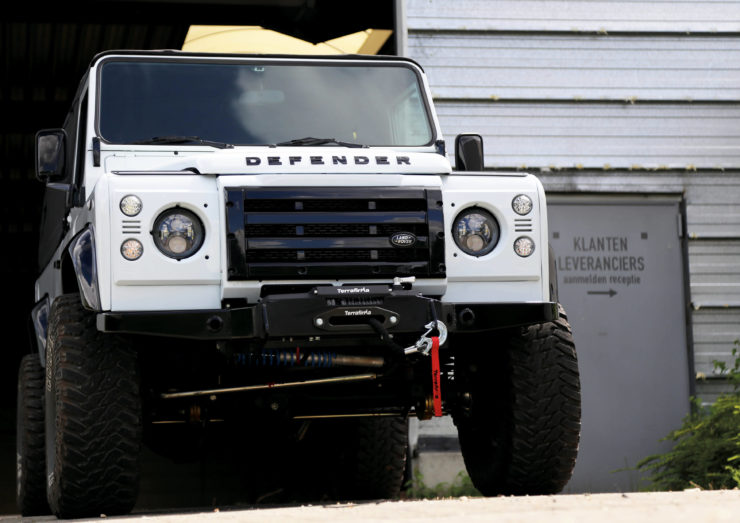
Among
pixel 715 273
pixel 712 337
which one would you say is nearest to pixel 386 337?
pixel 712 337

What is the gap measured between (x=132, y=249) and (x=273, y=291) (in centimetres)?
67

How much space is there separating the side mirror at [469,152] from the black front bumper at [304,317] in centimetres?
156

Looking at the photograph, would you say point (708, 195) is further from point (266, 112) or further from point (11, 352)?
point (11, 352)

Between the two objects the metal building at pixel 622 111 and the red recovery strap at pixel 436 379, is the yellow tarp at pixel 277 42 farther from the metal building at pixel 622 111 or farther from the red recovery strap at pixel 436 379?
the red recovery strap at pixel 436 379

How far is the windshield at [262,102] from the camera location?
6.80 meters

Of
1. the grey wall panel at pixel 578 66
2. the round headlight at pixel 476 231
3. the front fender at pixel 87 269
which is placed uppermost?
the grey wall panel at pixel 578 66

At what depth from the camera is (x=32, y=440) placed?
24.7ft

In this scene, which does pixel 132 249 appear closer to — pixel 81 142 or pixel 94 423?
pixel 94 423

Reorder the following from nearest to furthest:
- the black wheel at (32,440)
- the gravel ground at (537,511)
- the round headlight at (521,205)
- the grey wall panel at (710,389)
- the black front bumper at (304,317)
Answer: the gravel ground at (537,511) → the black front bumper at (304,317) → the round headlight at (521,205) → the black wheel at (32,440) → the grey wall panel at (710,389)

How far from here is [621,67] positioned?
11.1 metres

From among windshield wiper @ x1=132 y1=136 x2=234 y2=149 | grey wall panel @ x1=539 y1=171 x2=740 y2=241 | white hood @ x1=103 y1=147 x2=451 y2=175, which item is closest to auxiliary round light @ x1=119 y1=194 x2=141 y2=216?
white hood @ x1=103 y1=147 x2=451 y2=175

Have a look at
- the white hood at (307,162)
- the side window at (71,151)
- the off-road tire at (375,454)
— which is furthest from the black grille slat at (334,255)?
the off-road tire at (375,454)

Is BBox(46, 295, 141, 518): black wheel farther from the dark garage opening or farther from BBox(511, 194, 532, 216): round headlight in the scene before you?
the dark garage opening

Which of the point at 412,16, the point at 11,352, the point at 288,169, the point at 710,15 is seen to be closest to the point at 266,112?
the point at 288,169
